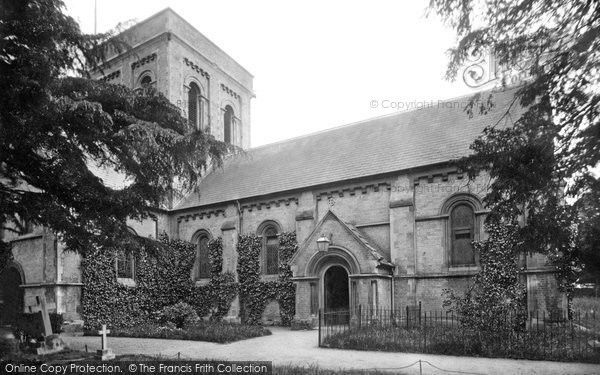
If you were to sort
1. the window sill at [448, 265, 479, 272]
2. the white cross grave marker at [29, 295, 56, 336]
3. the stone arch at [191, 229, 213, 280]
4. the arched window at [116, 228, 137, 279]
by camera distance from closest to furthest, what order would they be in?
the white cross grave marker at [29, 295, 56, 336]
the window sill at [448, 265, 479, 272]
the arched window at [116, 228, 137, 279]
the stone arch at [191, 229, 213, 280]

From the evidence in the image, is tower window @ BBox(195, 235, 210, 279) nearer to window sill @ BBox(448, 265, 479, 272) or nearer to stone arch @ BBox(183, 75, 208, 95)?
stone arch @ BBox(183, 75, 208, 95)

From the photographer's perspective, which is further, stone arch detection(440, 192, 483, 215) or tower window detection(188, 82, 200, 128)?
tower window detection(188, 82, 200, 128)

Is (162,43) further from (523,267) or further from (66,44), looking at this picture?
(523,267)

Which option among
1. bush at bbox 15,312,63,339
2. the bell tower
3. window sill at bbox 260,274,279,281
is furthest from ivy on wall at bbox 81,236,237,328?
the bell tower

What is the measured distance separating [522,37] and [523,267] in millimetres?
10524

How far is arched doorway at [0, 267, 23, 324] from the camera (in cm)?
2106

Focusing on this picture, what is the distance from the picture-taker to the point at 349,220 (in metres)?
19.9

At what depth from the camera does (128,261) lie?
2284 centimetres

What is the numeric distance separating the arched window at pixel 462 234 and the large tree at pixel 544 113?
30.4ft

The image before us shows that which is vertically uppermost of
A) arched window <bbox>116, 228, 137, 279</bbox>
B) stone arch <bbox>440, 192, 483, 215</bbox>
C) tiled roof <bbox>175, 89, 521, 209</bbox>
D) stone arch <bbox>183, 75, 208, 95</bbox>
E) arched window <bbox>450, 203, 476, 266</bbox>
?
stone arch <bbox>183, 75, 208, 95</bbox>

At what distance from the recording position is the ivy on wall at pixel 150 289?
20.2 meters

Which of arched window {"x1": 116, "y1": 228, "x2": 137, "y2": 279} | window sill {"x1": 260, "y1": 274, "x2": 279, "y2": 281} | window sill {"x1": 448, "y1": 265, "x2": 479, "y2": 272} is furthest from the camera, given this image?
arched window {"x1": 116, "y1": 228, "x2": 137, "y2": 279}

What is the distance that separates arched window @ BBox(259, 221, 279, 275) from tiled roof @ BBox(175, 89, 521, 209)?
167 centimetres

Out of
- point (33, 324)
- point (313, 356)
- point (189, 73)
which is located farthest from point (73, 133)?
point (189, 73)
